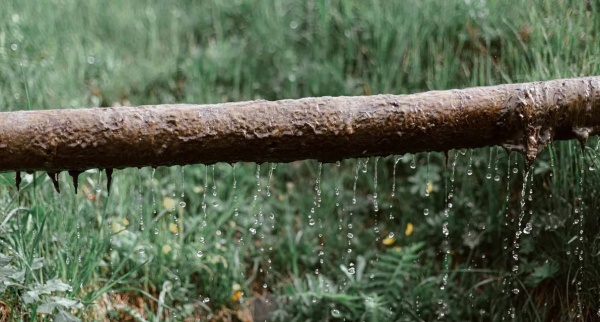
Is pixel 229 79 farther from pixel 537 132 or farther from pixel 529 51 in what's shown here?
pixel 537 132

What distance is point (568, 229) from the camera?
3328mm

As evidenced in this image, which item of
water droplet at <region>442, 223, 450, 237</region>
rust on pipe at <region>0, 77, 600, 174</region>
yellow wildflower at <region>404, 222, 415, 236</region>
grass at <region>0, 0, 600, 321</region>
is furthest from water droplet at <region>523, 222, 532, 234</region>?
rust on pipe at <region>0, 77, 600, 174</region>

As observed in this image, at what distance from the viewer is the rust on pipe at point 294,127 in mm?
2369

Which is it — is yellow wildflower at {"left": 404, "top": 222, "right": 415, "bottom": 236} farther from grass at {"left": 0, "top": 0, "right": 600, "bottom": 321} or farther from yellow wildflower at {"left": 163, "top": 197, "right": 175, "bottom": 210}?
yellow wildflower at {"left": 163, "top": 197, "right": 175, "bottom": 210}

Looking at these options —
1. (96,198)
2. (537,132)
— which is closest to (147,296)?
(96,198)

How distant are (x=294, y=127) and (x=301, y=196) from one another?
170cm

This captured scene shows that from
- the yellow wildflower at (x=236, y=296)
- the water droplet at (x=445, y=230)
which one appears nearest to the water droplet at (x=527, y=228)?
the water droplet at (x=445, y=230)

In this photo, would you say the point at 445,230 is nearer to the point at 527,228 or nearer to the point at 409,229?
the point at 409,229

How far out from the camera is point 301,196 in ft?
13.4

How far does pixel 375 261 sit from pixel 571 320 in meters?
1.03

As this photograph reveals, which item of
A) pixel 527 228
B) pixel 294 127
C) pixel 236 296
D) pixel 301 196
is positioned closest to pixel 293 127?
pixel 294 127

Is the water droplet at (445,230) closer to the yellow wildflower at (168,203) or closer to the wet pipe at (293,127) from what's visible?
the wet pipe at (293,127)

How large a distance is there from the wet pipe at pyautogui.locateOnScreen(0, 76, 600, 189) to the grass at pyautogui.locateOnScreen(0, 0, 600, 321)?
520mm

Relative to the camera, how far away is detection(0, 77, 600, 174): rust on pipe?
7.77ft
